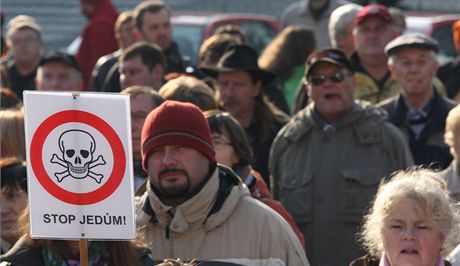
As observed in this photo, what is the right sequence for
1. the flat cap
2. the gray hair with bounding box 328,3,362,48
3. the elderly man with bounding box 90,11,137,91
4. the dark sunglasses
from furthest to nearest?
1. the elderly man with bounding box 90,11,137,91
2. the gray hair with bounding box 328,3,362,48
3. the flat cap
4. the dark sunglasses

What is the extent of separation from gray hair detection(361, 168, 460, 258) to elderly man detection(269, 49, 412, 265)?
6.84ft

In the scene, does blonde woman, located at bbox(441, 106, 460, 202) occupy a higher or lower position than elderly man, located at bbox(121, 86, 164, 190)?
lower

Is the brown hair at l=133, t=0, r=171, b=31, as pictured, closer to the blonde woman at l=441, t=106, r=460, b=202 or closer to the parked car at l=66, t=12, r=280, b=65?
the parked car at l=66, t=12, r=280, b=65

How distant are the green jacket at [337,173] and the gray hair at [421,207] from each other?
2.06 meters

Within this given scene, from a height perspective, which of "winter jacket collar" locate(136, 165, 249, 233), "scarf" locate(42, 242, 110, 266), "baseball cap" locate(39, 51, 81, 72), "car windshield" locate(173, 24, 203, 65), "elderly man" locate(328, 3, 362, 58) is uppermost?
"car windshield" locate(173, 24, 203, 65)

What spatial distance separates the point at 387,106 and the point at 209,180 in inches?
114

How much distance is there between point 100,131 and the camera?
20.8 ft

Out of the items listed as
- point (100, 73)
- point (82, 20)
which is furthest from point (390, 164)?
point (82, 20)

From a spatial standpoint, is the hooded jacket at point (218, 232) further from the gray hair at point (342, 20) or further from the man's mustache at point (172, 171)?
the gray hair at point (342, 20)

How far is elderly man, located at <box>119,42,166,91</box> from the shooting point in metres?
10.9

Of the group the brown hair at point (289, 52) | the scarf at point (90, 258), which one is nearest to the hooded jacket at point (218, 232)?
the scarf at point (90, 258)

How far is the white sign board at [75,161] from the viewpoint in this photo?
20.8 ft

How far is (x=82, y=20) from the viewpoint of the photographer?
24156 millimetres

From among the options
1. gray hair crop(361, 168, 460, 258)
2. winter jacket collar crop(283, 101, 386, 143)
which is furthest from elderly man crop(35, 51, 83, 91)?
gray hair crop(361, 168, 460, 258)
